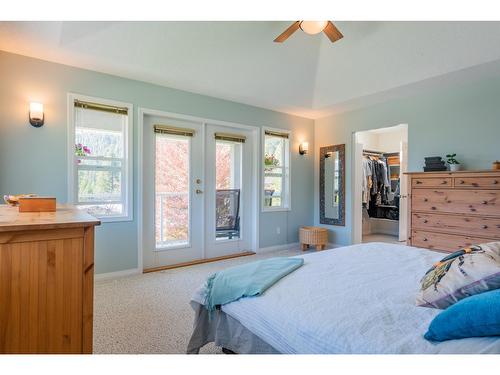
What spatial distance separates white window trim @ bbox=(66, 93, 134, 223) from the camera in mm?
3148

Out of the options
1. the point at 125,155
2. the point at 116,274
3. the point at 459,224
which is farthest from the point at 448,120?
the point at 116,274

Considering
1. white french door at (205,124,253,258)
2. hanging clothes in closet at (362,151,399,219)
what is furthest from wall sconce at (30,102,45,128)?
hanging clothes in closet at (362,151,399,219)

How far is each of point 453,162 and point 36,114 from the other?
15.3 feet

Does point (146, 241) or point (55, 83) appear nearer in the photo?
point (55, 83)

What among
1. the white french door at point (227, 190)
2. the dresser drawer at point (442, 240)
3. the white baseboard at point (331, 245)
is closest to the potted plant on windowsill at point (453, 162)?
the dresser drawer at point (442, 240)

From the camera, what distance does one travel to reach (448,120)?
371 centimetres

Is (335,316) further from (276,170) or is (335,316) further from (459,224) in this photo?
(276,170)

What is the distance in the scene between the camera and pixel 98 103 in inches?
130

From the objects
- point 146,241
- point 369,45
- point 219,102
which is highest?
point 369,45

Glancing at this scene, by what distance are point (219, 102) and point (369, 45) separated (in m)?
2.08

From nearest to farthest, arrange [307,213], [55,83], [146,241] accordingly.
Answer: [55,83], [146,241], [307,213]

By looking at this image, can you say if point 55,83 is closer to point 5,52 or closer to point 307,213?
point 5,52

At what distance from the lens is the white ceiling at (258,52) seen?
2803 millimetres
